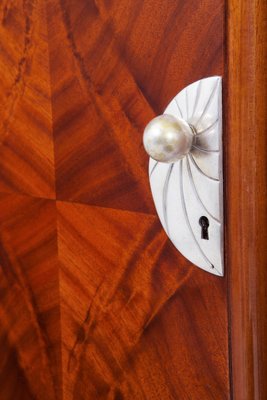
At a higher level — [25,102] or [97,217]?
[25,102]

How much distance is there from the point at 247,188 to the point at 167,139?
0.19 feet

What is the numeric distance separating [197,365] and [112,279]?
4.2 inches

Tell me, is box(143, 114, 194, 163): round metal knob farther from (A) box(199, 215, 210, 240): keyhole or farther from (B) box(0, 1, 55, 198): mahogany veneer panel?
(B) box(0, 1, 55, 198): mahogany veneer panel

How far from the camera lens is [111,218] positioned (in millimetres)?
394

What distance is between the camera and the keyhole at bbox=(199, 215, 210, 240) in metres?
0.30

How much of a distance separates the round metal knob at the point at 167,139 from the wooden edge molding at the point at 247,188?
3 centimetres

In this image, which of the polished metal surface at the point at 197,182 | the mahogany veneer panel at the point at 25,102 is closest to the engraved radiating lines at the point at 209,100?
the polished metal surface at the point at 197,182

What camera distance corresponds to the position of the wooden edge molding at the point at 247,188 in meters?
0.26

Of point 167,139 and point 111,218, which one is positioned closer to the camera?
point 167,139

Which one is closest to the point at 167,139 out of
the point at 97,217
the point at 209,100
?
the point at 209,100

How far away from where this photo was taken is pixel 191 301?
33 centimetres

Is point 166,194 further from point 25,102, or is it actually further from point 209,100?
point 25,102

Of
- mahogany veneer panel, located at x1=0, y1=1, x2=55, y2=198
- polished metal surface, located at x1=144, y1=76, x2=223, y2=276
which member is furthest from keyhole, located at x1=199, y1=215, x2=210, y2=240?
mahogany veneer panel, located at x1=0, y1=1, x2=55, y2=198

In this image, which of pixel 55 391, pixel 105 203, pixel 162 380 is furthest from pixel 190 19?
pixel 55 391
